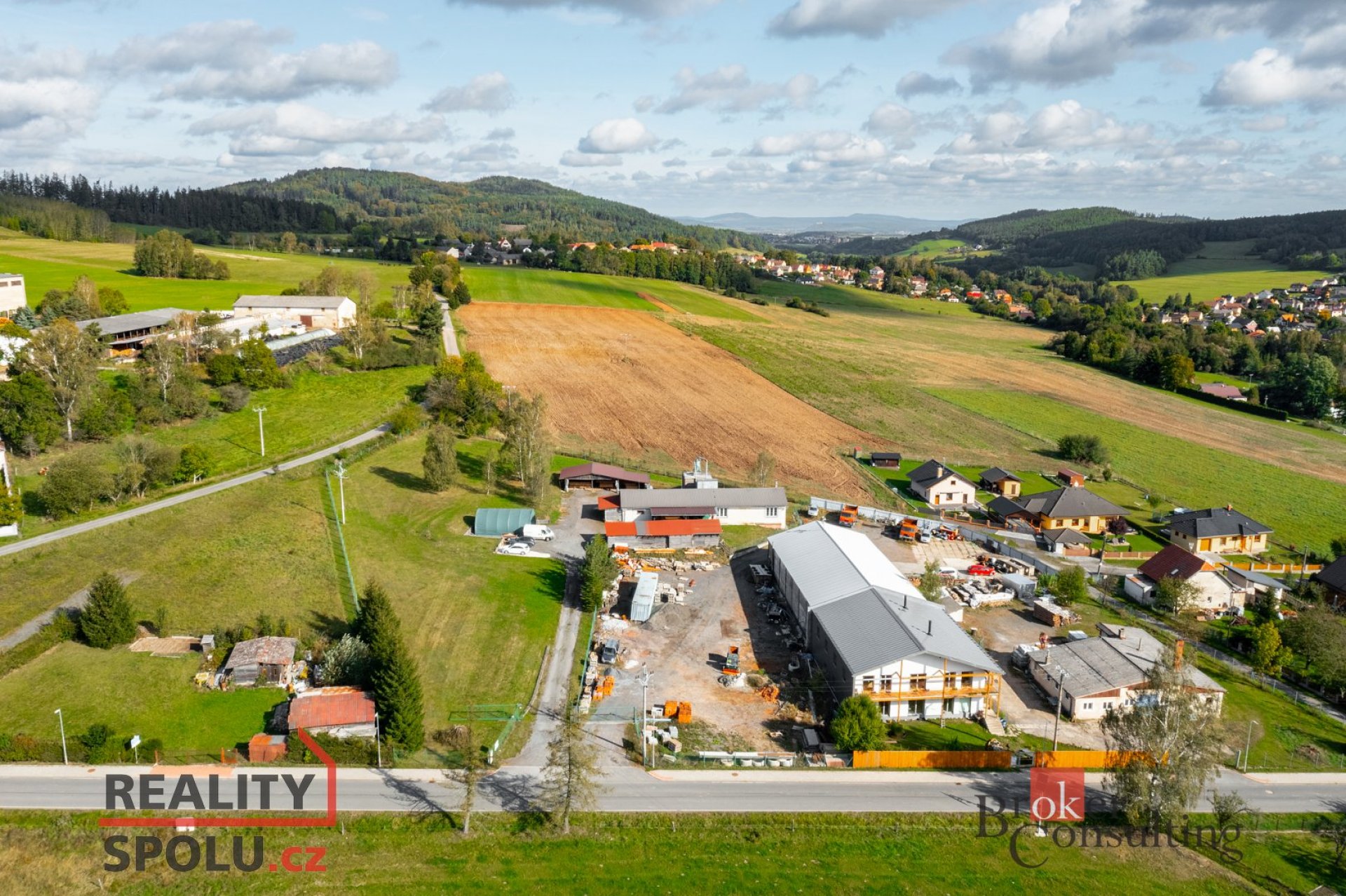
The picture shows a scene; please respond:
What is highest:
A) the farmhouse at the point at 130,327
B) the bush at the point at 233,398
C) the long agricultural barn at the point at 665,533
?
the farmhouse at the point at 130,327

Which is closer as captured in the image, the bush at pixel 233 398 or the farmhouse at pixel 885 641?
the farmhouse at pixel 885 641

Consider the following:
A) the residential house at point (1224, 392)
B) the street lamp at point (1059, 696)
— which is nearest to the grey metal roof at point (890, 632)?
the street lamp at point (1059, 696)

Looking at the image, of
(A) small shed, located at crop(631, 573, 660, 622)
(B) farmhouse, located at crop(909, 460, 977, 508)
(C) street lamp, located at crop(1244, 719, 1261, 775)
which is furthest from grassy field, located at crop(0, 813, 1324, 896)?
(B) farmhouse, located at crop(909, 460, 977, 508)

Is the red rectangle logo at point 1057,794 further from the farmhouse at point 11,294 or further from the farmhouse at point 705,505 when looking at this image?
the farmhouse at point 11,294

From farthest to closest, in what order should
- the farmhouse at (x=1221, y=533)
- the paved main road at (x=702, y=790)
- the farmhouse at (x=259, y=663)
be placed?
the farmhouse at (x=1221, y=533)
the farmhouse at (x=259, y=663)
the paved main road at (x=702, y=790)

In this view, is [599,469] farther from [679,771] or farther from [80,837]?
[80,837]

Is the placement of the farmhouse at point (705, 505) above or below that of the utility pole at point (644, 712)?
above

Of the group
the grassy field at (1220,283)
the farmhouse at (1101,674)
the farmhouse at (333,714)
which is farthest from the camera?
the grassy field at (1220,283)
